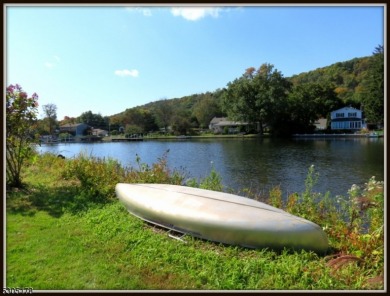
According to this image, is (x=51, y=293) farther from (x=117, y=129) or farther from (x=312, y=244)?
(x=117, y=129)

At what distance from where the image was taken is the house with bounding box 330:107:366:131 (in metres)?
56.6

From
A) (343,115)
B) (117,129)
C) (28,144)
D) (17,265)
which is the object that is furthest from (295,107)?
(17,265)

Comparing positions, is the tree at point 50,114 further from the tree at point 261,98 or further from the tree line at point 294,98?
the tree at point 261,98

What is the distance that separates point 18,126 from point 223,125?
64761mm

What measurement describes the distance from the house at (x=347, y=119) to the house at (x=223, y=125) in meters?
16.8

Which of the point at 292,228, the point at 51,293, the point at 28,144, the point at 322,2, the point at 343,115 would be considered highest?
the point at 343,115

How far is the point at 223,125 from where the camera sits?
71438mm

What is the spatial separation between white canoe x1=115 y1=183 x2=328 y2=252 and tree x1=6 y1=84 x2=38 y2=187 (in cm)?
392

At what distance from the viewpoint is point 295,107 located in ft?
184

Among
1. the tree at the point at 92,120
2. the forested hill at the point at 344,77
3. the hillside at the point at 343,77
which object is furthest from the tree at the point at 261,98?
the tree at the point at 92,120

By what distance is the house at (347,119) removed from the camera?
186 ft

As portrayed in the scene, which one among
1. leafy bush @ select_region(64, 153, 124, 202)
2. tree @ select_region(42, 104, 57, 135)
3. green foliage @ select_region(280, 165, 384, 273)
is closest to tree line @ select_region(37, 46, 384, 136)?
tree @ select_region(42, 104, 57, 135)

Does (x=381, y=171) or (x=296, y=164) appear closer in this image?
(x=381, y=171)

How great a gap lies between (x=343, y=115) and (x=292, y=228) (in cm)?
5921
